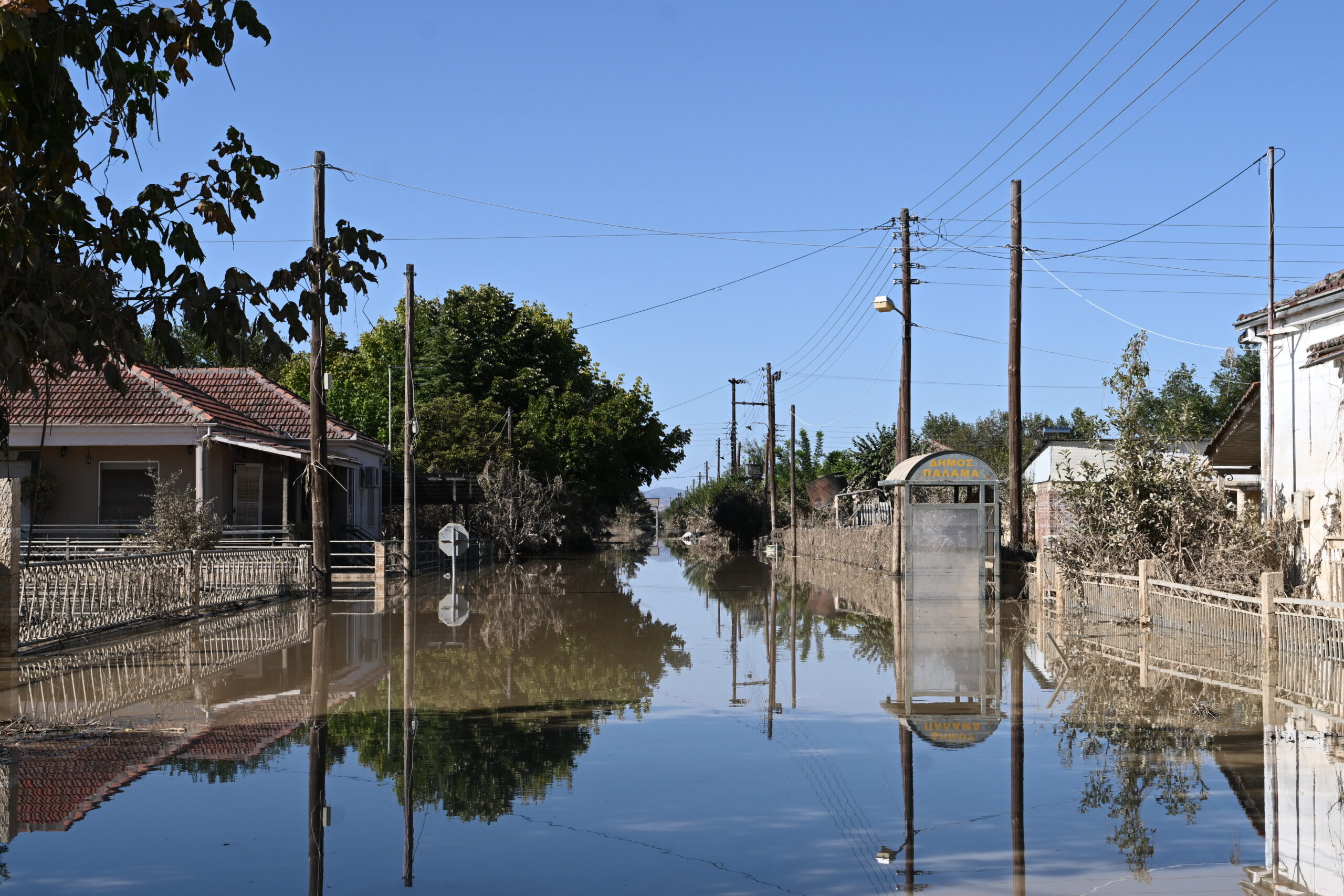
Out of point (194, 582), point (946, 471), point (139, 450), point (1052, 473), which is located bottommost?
point (194, 582)

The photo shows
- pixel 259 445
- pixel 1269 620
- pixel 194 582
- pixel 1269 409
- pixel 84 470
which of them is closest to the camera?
pixel 1269 620

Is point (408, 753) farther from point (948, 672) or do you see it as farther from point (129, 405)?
point (129, 405)

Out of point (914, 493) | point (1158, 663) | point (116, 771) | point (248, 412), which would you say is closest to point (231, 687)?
point (116, 771)

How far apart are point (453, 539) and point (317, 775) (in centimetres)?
1860

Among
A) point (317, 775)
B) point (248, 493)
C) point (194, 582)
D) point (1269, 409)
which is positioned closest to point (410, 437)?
point (248, 493)

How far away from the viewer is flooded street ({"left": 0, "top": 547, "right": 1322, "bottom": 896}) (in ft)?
23.1

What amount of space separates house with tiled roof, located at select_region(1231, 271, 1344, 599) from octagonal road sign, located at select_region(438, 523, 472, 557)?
1631 cm

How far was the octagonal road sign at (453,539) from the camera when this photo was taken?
27.8 metres

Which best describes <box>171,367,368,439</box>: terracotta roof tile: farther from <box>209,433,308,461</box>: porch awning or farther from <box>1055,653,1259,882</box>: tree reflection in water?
<box>1055,653,1259,882</box>: tree reflection in water

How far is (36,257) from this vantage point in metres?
6.96

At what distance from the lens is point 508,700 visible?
13359 mm

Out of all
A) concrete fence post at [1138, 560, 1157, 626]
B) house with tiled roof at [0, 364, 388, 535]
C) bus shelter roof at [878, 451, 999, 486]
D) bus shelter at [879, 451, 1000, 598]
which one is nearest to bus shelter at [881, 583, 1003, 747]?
bus shelter at [879, 451, 1000, 598]

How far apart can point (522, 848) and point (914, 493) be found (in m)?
21.6

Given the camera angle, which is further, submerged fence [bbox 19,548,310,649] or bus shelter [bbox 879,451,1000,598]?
bus shelter [bbox 879,451,1000,598]
